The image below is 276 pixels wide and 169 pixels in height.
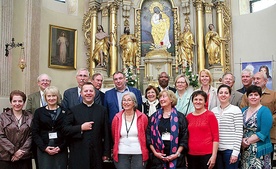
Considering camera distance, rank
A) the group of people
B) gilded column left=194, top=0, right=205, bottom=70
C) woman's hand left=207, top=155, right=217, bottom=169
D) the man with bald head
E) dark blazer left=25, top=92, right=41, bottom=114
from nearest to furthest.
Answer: woman's hand left=207, top=155, right=217, bottom=169, the group of people, the man with bald head, dark blazer left=25, top=92, right=41, bottom=114, gilded column left=194, top=0, right=205, bottom=70

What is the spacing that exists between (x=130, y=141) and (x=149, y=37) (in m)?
8.26

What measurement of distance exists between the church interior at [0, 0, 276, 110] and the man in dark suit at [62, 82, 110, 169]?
6546mm

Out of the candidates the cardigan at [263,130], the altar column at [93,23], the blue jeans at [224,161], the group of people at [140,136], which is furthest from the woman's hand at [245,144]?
the altar column at [93,23]

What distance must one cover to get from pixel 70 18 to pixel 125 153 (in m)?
9.02

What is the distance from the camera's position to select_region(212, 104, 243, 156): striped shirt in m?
3.37

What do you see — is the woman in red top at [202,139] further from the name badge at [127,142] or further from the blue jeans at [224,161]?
the name badge at [127,142]

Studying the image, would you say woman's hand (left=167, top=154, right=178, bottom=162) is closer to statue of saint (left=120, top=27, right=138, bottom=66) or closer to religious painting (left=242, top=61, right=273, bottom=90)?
religious painting (left=242, top=61, right=273, bottom=90)

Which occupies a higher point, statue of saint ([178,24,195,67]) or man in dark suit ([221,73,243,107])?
statue of saint ([178,24,195,67])

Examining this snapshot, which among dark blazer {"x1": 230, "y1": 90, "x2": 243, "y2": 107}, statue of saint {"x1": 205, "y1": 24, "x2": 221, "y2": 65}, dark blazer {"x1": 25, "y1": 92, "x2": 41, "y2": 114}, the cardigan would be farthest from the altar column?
the cardigan

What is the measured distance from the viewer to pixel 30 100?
14.4 feet

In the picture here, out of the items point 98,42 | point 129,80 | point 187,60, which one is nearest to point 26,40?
point 98,42

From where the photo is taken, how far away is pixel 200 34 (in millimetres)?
10953

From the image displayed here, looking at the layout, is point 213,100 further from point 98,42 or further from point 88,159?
point 98,42

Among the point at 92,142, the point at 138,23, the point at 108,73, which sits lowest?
the point at 92,142
